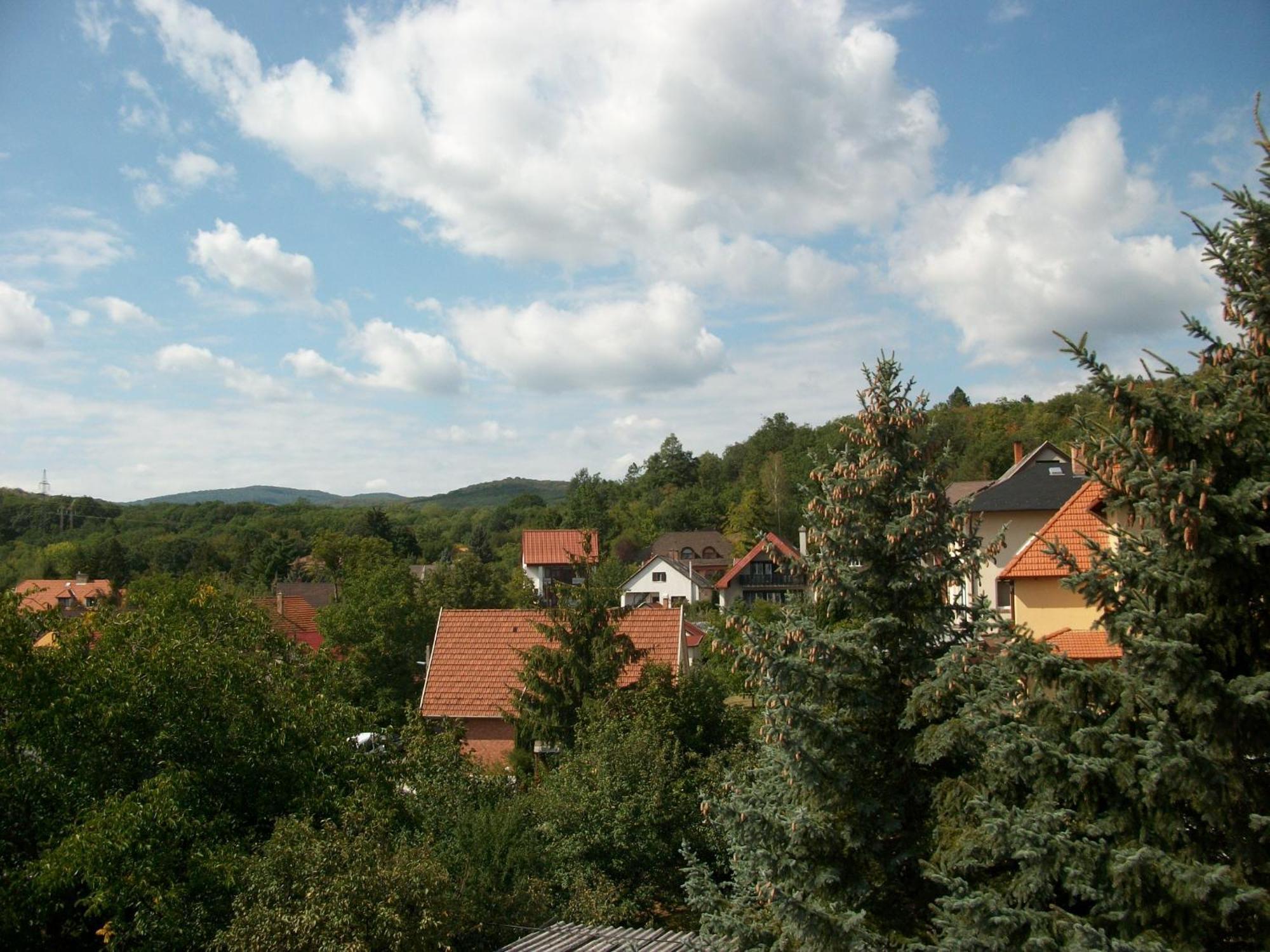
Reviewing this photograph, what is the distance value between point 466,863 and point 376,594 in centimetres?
2628

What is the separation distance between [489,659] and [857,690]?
22215 mm

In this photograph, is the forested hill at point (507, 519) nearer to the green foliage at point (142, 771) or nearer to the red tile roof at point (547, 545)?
the red tile roof at point (547, 545)

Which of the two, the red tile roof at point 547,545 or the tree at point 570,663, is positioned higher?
the red tile roof at point 547,545

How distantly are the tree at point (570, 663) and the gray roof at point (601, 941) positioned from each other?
9.38 m

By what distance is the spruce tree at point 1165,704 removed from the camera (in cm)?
680

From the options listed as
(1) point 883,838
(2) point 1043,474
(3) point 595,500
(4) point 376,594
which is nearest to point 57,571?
(3) point 595,500

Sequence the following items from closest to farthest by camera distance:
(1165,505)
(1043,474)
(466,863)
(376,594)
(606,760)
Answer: (1165,505), (466,863), (606,760), (1043,474), (376,594)

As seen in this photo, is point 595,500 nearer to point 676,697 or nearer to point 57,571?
point 57,571

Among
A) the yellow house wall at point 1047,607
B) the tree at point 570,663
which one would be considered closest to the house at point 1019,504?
the yellow house wall at point 1047,607

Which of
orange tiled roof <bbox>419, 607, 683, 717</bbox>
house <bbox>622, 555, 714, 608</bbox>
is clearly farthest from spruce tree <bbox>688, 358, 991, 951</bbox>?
house <bbox>622, 555, 714, 608</bbox>

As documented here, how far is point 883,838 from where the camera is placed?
9.22 m

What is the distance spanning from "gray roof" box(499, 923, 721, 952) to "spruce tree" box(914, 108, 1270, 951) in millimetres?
5006

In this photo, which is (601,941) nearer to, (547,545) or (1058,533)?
(1058,533)

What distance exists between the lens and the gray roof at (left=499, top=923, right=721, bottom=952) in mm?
11648
